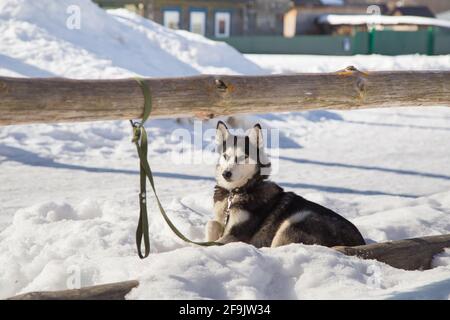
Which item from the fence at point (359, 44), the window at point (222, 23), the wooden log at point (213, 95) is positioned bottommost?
the fence at point (359, 44)

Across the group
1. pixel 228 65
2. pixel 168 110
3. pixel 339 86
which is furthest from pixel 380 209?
pixel 228 65

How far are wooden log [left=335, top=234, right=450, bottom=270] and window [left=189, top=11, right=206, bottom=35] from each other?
117 feet

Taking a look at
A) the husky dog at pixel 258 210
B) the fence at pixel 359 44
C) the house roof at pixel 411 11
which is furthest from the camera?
the house roof at pixel 411 11

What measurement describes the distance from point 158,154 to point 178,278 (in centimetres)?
732

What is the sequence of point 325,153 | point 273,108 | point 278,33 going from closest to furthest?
point 273,108
point 325,153
point 278,33

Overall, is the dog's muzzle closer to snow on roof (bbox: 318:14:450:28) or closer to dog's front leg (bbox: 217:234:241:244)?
dog's front leg (bbox: 217:234:241:244)

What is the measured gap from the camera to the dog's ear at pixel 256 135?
17.1 feet

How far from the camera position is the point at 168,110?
14.6 ft

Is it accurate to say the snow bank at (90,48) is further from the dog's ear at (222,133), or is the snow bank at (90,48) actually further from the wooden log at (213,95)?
the wooden log at (213,95)

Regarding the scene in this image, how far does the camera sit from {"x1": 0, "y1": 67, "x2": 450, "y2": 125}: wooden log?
3.93 meters

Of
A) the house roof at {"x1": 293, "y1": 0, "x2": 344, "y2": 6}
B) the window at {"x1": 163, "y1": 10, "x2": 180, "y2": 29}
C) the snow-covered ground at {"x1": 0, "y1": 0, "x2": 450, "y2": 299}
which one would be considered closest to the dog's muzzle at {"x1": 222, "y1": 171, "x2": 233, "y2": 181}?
the snow-covered ground at {"x1": 0, "y1": 0, "x2": 450, "y2": 299}

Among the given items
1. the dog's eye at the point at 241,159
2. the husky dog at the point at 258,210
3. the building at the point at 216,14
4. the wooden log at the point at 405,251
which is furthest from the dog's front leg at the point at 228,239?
the building at the point at 216,14

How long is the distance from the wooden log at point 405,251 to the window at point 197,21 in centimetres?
3570
